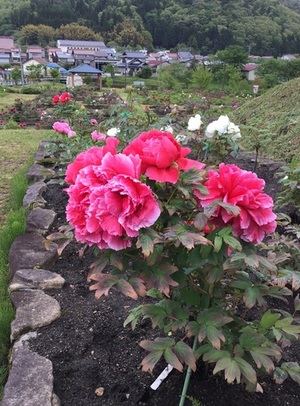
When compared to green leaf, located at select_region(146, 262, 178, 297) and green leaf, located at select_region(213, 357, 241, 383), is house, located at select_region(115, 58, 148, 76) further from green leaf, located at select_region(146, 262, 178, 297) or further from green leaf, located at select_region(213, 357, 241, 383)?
green leaf, located at select_region(213, 357, 241, 383)

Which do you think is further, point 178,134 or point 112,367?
point 178,134

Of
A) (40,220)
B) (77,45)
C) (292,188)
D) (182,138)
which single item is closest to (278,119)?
(292,188)

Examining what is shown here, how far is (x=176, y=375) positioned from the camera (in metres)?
1.35

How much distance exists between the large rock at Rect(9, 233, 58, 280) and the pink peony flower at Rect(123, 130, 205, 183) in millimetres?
1291

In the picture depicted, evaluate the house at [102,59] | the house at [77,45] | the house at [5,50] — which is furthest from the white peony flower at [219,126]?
the house at [77,45]

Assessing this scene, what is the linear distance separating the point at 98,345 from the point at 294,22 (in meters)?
68.6

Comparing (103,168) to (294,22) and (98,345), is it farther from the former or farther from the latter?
(294,22)

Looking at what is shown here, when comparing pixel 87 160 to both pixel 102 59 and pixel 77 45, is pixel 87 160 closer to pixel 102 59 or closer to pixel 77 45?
pixel 102 59

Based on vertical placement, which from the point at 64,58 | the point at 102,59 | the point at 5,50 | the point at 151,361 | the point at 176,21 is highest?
the point at 151,361

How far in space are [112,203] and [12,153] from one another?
4.94 m

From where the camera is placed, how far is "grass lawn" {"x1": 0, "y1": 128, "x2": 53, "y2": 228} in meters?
3.81

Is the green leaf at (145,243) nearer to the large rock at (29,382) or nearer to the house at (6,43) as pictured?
the large rock at (29,382)

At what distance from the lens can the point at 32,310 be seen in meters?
1.68

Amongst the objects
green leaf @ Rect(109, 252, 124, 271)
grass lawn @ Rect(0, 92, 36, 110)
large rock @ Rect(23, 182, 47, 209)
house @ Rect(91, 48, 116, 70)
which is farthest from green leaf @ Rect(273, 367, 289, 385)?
house @ Rect(91, 48, 116, 70)
